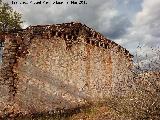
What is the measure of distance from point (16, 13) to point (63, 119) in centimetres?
2147

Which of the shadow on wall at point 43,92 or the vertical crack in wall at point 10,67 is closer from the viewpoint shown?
the vertical crack in wall at point 10,67

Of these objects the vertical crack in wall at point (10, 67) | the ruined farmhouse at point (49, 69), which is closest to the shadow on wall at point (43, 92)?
the ruined farmhouse at point (49, 69)

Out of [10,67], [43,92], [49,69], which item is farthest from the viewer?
[49,69]

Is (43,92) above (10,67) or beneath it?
beneath

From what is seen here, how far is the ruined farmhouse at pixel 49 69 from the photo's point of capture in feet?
48.1

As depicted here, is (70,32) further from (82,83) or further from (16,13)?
(16,13)

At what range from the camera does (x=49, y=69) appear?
15461mm

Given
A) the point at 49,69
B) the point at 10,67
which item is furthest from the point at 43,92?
the point at 10,67

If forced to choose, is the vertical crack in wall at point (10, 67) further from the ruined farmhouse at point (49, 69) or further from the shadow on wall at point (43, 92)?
the shadow on wall at point (43, 92)

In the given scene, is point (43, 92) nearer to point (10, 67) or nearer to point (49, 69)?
point (49, 69)

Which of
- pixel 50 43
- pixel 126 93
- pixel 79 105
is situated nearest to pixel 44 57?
pixel 50 43

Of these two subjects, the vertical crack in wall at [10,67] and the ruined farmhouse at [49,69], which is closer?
the vertical crack in wall at [10,67]

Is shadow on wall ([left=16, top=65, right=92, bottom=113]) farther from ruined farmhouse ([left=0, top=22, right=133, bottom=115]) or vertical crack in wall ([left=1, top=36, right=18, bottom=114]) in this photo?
vertical crack in wall ([left=1, top=36, right=18, bottom=114])

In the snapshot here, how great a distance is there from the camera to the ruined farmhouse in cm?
1467
